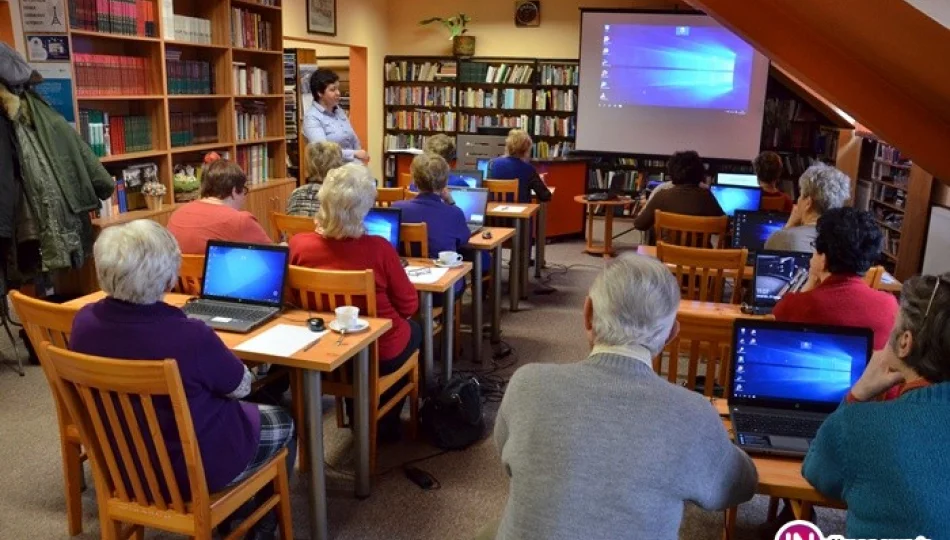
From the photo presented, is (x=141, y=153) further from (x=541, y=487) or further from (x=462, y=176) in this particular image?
(x=541, y=487)

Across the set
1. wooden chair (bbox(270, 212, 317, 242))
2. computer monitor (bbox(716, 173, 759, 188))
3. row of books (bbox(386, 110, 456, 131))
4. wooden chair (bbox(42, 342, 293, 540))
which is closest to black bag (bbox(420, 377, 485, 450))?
wooden chair (bbox(270, 212, 317, 242))

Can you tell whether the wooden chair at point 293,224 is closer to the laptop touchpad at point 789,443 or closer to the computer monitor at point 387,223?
the computer monitor at point 387,223

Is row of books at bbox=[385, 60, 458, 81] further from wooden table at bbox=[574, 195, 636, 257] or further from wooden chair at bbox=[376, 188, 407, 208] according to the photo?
wooden chair at bbox=[376, 188, 407, 208]

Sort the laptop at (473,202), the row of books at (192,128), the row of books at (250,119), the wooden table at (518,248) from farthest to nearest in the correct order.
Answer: the row of books at (250,119), the row of books at (192,128), the wooden table at (518,248), the laptop at (473,202)

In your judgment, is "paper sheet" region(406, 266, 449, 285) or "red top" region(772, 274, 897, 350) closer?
"red top" region(772, 274, 897, 350)

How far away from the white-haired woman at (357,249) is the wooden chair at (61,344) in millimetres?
939

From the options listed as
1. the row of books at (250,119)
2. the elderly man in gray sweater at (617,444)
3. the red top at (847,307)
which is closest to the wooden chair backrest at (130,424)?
the elderly man in gray sweater at (617,444)

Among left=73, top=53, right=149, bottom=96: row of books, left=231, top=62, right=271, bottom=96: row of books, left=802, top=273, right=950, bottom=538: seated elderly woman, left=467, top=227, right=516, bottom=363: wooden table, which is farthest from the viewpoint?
left=231, top=62, right=271, bottom=96: row of books

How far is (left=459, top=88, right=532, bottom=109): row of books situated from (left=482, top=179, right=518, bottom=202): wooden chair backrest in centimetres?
370

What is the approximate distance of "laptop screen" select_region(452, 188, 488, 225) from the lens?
4969 millimetres

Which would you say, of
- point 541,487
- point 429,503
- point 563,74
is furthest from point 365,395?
point 563,74

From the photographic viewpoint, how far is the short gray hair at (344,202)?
287 centimetres

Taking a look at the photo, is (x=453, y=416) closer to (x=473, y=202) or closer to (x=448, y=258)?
(x=448, y=258)

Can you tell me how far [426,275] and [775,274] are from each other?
1534 millimetres
